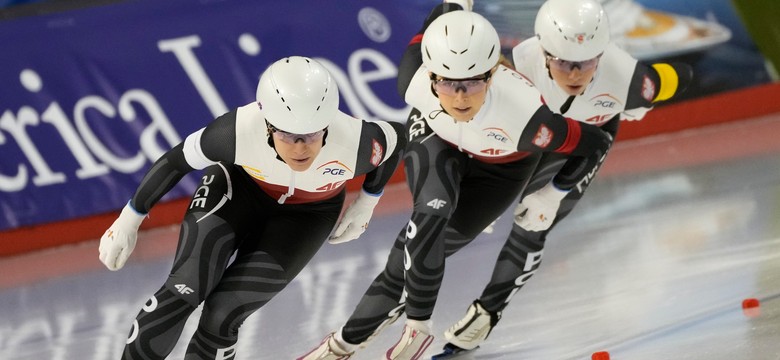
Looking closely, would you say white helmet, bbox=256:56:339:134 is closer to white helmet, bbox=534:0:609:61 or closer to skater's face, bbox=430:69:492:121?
skater's face, bbox=430:69:492:121

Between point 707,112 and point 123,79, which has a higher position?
point 123,79

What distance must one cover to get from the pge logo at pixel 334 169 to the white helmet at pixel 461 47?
56cm

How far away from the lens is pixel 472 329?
5336 mm

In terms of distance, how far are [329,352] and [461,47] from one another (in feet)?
4.84

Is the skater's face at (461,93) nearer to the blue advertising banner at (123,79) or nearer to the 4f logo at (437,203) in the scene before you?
the 4f logo at (437,203)

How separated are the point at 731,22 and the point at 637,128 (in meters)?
1.16

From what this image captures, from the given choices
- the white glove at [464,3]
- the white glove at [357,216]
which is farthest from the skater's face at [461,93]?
the white glove at [464,3]

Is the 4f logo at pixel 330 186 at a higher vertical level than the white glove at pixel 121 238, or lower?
lower

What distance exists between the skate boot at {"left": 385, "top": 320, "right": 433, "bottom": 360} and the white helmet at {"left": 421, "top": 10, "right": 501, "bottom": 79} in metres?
1.07

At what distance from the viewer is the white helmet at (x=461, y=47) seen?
4.63 metres


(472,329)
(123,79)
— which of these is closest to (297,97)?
(472,329)

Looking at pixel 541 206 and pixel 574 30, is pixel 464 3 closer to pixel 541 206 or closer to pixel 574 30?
pixel 574 30

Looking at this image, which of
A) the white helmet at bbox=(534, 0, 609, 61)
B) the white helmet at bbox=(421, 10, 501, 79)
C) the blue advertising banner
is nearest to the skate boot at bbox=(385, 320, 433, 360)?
the white helmet at bbox=(421, 10, 501, 79)

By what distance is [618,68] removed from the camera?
5.52 m
